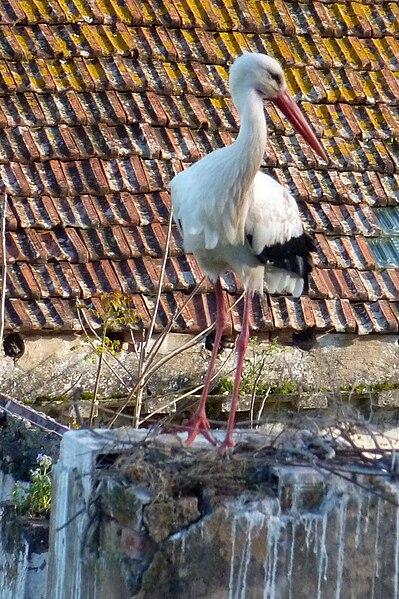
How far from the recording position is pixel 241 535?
15.8 feet

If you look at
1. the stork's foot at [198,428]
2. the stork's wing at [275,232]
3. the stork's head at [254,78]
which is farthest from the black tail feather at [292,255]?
the stork's foot at [198,428]

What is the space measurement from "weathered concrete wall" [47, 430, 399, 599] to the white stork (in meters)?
0.76

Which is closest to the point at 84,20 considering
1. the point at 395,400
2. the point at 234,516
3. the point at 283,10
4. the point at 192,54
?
the point at 192,54

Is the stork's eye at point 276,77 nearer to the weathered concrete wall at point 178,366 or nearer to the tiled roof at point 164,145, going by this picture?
the weathered concrete wall at point 178,366

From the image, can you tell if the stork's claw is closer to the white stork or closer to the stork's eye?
the white stork

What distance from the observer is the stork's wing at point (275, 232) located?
6.14 m

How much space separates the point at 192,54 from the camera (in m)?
9.23

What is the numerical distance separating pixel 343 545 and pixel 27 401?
324cm

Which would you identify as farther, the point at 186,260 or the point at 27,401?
the point at 186,260

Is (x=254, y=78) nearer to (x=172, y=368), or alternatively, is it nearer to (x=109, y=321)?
(x=109, y=321)

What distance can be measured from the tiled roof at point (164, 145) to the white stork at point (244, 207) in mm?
1706

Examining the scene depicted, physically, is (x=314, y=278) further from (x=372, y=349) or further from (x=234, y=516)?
(x=234, y=516)

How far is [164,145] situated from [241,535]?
13.8ft

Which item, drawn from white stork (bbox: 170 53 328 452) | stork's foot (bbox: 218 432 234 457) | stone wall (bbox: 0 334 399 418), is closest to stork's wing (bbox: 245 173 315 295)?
white stork (bbox: 170 53 328 452)
